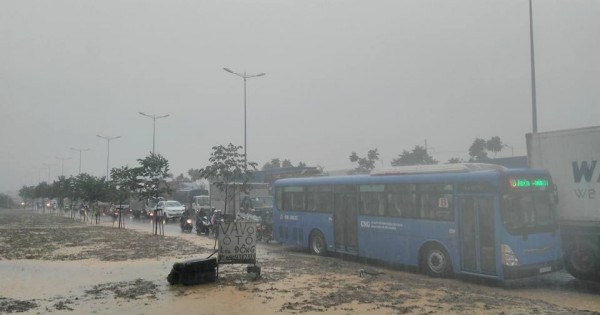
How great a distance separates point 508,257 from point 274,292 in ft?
16.2

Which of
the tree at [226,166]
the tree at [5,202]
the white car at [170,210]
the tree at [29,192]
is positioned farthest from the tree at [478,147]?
the tree at [5,202]

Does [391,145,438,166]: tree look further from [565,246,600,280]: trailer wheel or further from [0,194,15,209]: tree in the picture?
[0,194,15,209]: tree

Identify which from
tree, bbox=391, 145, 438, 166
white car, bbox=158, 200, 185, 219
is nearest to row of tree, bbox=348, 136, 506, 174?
tree, bbox=391, 145, 438, 166

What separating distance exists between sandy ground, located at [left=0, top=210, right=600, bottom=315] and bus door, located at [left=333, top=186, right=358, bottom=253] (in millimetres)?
531

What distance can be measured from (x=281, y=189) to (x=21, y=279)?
899 centimetres

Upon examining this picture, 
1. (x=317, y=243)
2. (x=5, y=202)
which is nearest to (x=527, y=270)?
(x=317, y=243)

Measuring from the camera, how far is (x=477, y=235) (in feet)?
35.4

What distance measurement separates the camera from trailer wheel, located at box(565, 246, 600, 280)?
10.6 meters

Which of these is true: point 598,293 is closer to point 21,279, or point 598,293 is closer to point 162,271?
point 162,271

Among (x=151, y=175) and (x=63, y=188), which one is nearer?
(x=151, y=175)

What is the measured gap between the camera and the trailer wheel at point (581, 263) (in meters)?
10.6

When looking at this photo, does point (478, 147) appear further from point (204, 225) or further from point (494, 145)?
point (204, 225)

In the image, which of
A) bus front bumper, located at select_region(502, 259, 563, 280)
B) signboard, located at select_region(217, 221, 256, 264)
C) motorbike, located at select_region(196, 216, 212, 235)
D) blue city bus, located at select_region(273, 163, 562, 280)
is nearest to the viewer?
bus front bumper, located at select_region(502, 259, 563, 280)

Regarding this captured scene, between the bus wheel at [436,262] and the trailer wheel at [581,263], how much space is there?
2.63 m
